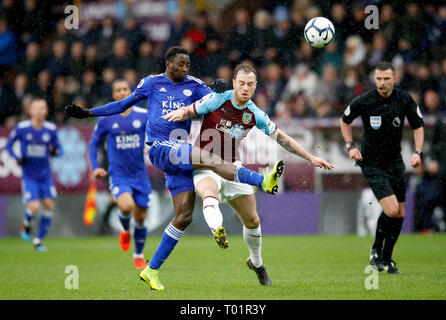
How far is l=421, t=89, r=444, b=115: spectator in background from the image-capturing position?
50.9 ft

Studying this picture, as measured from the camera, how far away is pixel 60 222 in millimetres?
16594

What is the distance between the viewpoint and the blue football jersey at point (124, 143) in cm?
1109

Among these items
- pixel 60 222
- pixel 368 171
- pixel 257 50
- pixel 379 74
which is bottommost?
pixel 60 222

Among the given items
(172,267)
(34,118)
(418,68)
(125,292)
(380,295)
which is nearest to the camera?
(380,295)

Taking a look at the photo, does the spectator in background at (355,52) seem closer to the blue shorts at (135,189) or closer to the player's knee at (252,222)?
the blue shorts at (135,189)

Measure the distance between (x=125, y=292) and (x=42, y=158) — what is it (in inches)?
296

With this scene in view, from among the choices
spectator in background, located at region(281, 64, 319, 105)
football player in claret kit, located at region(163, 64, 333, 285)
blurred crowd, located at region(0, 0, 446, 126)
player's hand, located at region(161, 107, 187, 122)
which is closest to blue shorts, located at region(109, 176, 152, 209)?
football player in claret kit, located at region(163, 64, 333, 285)

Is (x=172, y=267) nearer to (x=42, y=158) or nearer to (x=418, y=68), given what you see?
(x=42, y=158)

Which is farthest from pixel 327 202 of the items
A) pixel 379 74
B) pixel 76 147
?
pixel 379 74

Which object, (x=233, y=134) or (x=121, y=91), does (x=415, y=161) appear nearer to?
(x=233, y=134)

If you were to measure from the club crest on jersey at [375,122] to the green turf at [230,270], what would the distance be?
1.80 metres

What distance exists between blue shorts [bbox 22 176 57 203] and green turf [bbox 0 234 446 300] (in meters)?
0.95

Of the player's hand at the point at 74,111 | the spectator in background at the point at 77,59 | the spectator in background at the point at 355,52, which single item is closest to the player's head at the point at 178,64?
the player's hand at the point at 74,111

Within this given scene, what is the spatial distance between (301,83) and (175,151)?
338 inches
